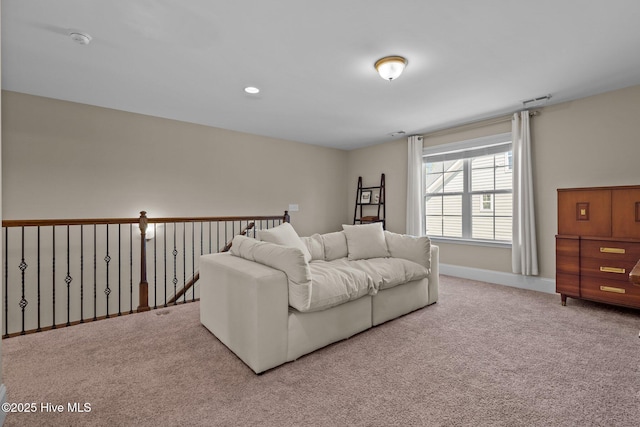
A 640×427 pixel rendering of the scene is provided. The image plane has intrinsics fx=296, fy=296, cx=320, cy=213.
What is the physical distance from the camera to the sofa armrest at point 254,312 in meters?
1.88

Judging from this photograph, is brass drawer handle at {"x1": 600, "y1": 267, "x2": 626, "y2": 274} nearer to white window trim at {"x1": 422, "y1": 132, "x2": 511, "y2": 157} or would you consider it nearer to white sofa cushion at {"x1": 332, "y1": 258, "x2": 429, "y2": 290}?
white sofa cushion at {"x1": 332, "y1": 258, "x2": 429, "y2": 290}

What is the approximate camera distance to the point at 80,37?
223 centimetres

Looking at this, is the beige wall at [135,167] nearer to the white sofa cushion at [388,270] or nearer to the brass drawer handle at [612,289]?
the white sofa cushion at [388,270]

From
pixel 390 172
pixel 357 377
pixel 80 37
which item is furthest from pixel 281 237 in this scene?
pixel 390 172

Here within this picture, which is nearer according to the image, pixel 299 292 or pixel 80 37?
pixel 299 292

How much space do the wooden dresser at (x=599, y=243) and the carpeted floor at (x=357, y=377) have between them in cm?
34

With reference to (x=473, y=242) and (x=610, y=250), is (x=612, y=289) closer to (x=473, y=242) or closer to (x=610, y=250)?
(x=610, y=250)

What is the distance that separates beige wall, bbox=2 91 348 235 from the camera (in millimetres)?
3262

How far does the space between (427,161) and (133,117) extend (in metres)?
4.50

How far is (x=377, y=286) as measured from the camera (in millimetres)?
2562

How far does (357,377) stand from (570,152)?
3.72 meters

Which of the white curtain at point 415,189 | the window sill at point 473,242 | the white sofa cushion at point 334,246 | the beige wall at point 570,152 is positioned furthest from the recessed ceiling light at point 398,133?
the white sofa cushion at point 334,246

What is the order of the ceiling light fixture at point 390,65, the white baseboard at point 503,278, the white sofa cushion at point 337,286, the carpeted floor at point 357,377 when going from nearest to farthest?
the carpeted floor at point 357,377 → the white sofa cushion at point 337,286 → the ceiling light fixture at point 390,65 → the white baseboard at point 503,278

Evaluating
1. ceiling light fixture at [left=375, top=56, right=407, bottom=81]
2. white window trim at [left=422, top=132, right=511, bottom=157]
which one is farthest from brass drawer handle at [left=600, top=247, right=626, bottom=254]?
ceiling light fixture at [left=375, top=56, right=407, bottom=81]
